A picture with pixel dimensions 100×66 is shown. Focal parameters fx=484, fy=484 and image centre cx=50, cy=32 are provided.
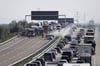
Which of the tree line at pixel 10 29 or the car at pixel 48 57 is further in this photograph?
the tree line at pixel 10 29

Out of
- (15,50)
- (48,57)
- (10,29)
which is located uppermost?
(48,57)

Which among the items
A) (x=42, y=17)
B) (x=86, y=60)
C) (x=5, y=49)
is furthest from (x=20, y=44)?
(x=86, y=60)

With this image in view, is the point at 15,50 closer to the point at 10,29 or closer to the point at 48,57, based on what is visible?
the point at 48,57

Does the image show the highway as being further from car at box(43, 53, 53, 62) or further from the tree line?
the tree line

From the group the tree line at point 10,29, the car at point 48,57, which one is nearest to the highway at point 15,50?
the car at point 48,57

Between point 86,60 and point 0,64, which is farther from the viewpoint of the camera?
point 0,64

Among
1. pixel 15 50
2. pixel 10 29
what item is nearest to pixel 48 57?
pixel 15 50

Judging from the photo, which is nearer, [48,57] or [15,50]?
[48,57]

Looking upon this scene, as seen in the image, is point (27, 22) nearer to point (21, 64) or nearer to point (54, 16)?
point (54, 16)

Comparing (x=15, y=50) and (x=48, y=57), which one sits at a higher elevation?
(x=48, y=57)

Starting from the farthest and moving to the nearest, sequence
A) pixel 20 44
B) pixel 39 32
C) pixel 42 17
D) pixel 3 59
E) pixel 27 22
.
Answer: pixel 27 22
pixel 39 32
pixel 42 17
pixel 20 44
pixel 3 59

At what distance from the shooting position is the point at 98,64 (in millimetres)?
55281

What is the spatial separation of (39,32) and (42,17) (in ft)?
25.2

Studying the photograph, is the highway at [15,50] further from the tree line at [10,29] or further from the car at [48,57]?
the tree line at [10,29]
